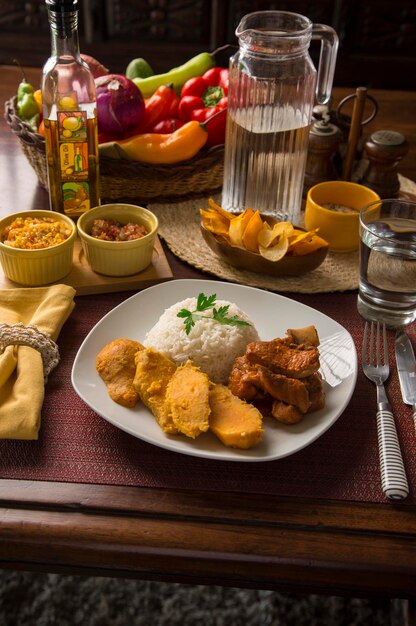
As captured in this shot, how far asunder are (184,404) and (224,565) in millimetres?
207

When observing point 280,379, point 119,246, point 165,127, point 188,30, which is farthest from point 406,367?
point 188,30

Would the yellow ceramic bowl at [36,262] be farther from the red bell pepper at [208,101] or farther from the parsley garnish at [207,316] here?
the red bell pepper at [208,101]

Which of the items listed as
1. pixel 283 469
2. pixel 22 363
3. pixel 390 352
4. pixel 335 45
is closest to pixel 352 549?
pixel 283 469

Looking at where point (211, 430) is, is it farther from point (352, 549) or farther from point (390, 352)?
point (390, 352)

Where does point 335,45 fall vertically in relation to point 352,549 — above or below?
above

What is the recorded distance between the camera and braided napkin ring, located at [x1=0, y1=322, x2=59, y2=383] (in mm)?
1054

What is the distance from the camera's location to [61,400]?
40.1 inches

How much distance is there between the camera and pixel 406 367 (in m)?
1.09

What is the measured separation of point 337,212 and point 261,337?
1.18 ft

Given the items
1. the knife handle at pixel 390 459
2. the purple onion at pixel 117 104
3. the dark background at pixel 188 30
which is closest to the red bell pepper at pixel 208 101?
the purple onion at pixel 117 104

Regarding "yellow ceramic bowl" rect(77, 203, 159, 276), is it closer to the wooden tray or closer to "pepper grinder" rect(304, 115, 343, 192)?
the wooden tray

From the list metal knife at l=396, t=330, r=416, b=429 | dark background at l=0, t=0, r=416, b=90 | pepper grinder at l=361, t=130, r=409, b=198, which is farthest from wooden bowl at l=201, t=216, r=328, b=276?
dark background at l=0, t=0, r=416, b=90

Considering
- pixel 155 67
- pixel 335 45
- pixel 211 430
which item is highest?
pixel 335 45

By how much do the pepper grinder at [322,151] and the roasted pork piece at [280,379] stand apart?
0.64 meters
